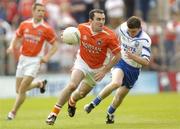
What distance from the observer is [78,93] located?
53.9ft

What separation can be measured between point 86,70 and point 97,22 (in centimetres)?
111

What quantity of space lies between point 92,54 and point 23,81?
9.34 ft

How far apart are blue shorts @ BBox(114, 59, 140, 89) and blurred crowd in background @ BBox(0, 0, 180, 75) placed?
11.9m

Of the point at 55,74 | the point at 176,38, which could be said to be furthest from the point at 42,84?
the point at 176,38

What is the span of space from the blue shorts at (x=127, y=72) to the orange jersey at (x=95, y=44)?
0.75 metres

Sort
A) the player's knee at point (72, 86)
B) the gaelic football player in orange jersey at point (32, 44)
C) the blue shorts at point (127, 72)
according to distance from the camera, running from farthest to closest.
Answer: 1. the gaelic football player in orange jersey at point (32, 44)
2. the blue shorts at point (127, 72)
3. the player's knee at point (72, 86)

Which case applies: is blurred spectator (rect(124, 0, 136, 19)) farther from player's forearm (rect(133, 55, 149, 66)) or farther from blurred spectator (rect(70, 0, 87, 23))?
player's forearm (rect(133, 55, 149, 66))

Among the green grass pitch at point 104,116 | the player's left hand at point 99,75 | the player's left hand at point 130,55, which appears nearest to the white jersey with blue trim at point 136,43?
the player's left hand at point 130,55

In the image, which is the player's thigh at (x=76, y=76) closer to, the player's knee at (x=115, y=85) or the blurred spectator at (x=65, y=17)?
the player's knee at (x=115, y=85)

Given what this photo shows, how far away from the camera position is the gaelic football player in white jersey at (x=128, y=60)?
1599 centimetres

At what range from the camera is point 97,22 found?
51.6ft

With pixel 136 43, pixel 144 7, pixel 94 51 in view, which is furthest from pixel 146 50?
pixel 144 7

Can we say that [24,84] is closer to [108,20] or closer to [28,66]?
[28,66]

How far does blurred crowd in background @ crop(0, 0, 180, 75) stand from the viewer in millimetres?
28406
